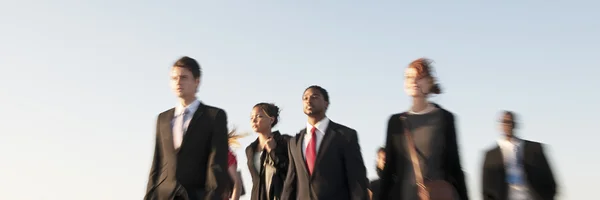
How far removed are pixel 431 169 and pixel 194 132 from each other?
85.3 inches

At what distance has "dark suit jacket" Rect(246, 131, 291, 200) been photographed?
1023cm

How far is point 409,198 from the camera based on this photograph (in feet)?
22.7

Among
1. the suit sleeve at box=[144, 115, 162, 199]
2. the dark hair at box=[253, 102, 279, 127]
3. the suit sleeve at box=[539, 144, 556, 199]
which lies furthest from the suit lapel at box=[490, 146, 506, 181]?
the suit sleeve at box=[144, 115, 162, 199]

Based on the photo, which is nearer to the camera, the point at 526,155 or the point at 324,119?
the point at 324,119

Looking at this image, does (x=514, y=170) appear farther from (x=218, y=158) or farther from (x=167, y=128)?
(x=167, y=128)

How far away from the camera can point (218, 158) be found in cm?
648

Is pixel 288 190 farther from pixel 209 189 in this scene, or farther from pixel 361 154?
pixel 209 189

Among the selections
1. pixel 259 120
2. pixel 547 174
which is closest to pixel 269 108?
pixel 259 120

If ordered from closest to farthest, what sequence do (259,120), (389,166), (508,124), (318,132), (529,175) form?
(389,166)
(318,132)
(259,120)
(529,175)
(508,124)

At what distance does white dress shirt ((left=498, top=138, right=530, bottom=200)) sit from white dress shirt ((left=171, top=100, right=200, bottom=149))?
20.3 ft

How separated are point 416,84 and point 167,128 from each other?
2343 mm

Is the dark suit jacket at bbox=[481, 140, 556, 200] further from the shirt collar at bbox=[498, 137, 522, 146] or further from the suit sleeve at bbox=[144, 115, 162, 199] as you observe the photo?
the suit sleeve at bbox=[144, 115, 162, 199]

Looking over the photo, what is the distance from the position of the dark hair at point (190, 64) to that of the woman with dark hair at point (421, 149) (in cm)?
198

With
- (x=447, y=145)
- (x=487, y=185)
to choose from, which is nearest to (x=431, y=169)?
(x=447, y=145)
